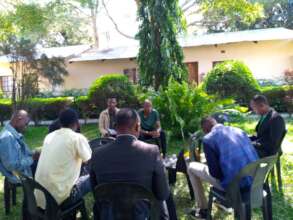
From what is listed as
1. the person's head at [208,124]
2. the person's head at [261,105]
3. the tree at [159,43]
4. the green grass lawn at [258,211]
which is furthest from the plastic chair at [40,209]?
the tree at [159,43]

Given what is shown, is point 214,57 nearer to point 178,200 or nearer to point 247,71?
point 247,71

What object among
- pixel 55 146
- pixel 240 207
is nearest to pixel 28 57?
pixel 55 146

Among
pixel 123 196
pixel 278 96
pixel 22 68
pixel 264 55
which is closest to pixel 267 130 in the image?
pixel 123 196

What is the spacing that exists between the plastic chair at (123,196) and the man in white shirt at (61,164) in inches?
34.8

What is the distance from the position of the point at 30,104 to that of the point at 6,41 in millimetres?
3067

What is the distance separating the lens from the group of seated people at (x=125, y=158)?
3.03 metres

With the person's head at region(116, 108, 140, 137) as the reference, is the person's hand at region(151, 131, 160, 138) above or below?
below

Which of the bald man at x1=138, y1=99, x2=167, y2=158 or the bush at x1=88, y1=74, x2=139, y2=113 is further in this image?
the bush at x1=88, y1=74, x2=139, y2=113

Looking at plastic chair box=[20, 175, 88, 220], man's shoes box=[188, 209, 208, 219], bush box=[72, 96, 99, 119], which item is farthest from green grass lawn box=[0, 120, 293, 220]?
bush box=[72, 96, 99, 119]

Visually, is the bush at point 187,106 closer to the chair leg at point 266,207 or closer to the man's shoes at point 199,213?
the man's shoes at point 199,213

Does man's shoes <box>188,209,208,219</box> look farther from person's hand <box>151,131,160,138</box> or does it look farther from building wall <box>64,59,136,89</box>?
building wall <box>64,59,136,89</box>

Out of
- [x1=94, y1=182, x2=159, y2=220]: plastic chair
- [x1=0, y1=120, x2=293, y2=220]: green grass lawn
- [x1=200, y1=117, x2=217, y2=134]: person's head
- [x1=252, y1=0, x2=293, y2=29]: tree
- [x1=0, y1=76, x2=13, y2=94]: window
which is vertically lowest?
[x1=0, y1=120, x2=293, y2=220]: green grass lawn

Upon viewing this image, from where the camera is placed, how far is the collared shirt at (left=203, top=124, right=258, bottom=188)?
3770 millimetres

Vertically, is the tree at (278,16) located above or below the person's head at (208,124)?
above
